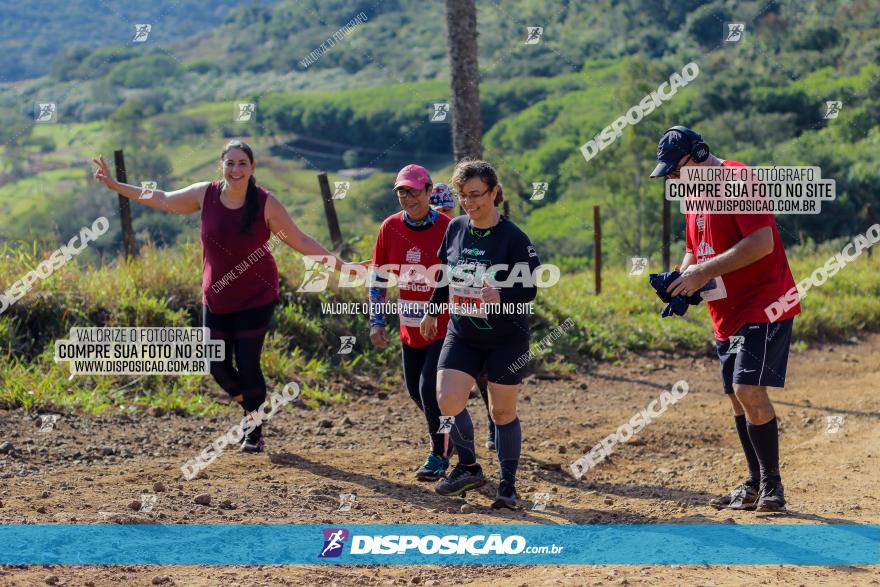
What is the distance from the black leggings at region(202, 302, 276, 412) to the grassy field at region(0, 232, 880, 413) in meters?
1.71

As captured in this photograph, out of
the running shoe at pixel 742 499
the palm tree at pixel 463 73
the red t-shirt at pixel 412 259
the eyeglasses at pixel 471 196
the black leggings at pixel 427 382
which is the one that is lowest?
the running shoe at pixel 742 499

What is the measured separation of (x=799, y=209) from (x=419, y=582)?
6564 millimetres

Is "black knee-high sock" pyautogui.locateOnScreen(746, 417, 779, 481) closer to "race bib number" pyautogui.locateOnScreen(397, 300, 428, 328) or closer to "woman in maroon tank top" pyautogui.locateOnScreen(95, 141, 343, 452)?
"race bib number" pyautogui.locateOnScreen(397, 300, 428, 328)

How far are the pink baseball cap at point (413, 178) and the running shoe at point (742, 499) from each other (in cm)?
251

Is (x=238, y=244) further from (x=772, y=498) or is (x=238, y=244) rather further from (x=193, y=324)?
(x=772, y=498)

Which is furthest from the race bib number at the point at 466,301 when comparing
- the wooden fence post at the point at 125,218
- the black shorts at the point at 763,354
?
the wooden fence post at the point at 125,218

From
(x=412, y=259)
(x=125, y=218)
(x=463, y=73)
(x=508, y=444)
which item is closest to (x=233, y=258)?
(x=412, y=259)

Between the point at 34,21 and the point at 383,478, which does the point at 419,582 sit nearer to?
the point at 383,478

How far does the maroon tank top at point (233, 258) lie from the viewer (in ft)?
22.8

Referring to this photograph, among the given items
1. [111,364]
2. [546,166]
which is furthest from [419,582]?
[546,166]

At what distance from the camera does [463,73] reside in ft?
39.9

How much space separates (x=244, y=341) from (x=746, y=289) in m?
3.20

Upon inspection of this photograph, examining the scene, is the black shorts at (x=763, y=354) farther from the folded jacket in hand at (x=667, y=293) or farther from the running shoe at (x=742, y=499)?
the running shoe at (x=742, y=499)

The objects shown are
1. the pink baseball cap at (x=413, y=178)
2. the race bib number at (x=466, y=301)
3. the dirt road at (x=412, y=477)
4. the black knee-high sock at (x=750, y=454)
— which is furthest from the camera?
the pink baseball cap at (x=413, y=178)
